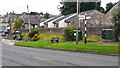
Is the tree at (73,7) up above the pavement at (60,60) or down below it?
above

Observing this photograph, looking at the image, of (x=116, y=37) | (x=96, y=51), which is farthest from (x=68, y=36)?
(x=96, y=51)

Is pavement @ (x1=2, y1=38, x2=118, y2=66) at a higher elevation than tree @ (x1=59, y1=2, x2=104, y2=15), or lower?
lower

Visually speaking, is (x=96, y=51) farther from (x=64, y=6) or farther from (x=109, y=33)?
(x=64, y=6)

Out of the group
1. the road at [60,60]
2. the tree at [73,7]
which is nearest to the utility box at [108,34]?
the road at [60,60]

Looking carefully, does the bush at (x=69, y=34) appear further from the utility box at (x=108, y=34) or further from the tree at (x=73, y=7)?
the tree at (x=73, y=7)

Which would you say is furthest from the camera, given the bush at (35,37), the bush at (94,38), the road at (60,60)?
the bush at (35,37)

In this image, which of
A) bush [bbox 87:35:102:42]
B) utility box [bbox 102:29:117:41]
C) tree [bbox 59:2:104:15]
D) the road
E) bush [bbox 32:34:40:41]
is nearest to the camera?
the road

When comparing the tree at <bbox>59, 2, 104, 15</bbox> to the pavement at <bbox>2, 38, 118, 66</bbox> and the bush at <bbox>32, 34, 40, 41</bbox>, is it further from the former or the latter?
the pavement at <bbox>2, 38, 118, 66</bbox>

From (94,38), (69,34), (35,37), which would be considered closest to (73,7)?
(35,37)

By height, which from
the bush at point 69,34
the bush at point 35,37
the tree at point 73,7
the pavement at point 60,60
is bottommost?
the bush at point 35,37

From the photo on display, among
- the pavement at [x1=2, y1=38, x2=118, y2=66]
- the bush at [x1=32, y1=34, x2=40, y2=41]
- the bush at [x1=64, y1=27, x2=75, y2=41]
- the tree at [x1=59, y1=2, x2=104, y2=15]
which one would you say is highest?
the tree at [x1=59, y1=2, x2=104, y2=15]

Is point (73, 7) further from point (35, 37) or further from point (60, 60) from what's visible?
point (60, 60)

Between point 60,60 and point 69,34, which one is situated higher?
point 69,34

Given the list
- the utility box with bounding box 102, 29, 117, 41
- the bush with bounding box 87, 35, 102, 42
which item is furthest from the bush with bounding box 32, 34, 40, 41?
the utility box with bounding box 102, 29, 117, 41
